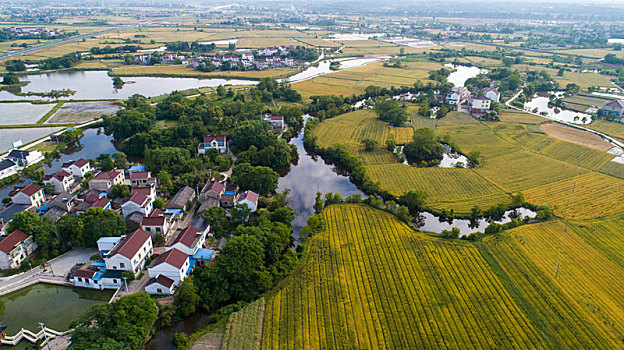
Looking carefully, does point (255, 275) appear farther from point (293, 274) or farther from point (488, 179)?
point (488, 179)

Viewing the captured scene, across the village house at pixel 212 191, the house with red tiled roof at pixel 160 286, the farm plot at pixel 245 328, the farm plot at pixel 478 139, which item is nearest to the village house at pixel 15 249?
the house with red tiled roof at pixel 160 286

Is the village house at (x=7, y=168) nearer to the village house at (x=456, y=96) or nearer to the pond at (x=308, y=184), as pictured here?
the pond at (x=308, y=184)

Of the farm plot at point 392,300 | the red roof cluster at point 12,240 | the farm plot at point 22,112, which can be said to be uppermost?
Result: the red roof cluster at point 12,240

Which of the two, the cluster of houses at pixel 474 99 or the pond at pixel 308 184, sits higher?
the cluster of houses at pixel 474 99

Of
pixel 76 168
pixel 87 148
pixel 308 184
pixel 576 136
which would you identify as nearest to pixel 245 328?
pixel 308 184

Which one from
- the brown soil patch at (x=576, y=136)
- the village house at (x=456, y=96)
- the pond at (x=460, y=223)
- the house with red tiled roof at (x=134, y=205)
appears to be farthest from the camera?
the village house at (x=456, y=96)

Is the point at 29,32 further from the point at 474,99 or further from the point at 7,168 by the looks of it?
the point at 474,99

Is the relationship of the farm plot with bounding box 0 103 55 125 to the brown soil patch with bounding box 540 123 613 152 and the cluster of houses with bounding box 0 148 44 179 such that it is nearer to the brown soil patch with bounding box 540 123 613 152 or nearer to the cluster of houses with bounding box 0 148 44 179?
the cluster of houses with bounding box 0 148 44 179

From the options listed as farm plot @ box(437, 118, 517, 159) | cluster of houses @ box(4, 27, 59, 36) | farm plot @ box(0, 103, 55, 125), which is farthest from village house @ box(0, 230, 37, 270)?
cluster of houses @ box(4, 27, 59, 36)
